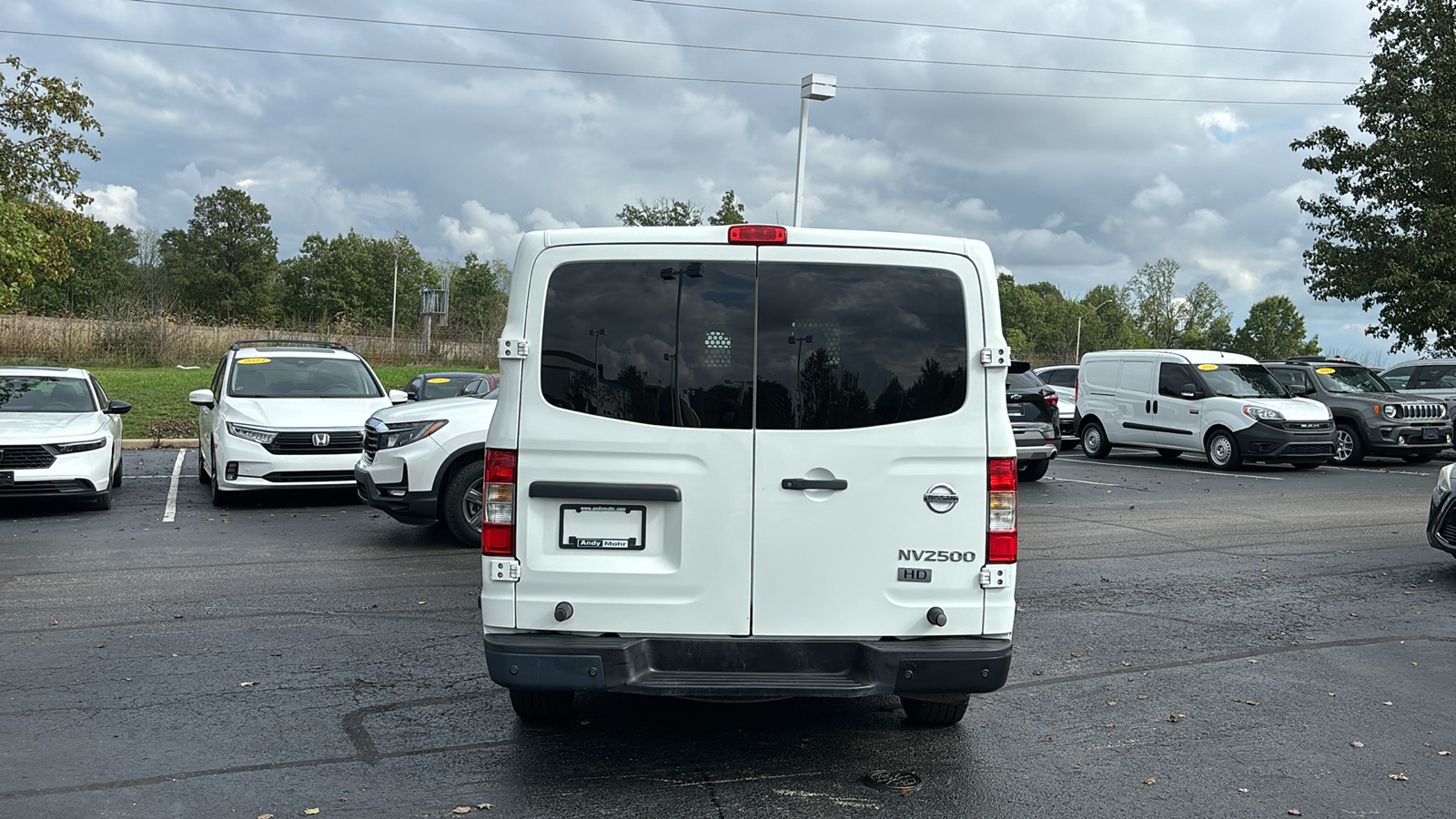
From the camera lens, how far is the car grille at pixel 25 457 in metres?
11.6

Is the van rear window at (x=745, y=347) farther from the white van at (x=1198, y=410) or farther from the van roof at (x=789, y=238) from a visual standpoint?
the white van at (x=1198, y=410)

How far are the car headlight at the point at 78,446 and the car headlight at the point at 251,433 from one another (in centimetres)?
131

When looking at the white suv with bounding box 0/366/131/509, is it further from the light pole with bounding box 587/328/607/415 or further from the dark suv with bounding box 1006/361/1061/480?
the dark suv with bounding box 1006/361/1061/480

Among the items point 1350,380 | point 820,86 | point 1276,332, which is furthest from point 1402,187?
point 1276,332

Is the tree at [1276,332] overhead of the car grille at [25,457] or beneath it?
overhead

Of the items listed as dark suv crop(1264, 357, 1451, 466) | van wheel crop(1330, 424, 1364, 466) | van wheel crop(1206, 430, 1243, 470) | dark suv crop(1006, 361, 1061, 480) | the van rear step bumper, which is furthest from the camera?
van wheel crop(1330, 424, 1364, 466)

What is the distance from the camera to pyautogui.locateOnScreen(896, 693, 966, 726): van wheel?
16.7 ft

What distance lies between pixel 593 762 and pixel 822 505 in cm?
141

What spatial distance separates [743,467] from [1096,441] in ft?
58.6

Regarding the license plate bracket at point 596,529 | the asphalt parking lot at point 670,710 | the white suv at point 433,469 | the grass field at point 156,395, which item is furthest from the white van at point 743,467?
the grass field at point 156,395

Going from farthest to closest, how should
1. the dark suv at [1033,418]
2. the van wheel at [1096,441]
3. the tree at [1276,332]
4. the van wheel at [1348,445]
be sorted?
the tree at [1276,332] → the van wheel at [1096,441] → the van wheel at [1348,445] → the dark suv at [1033,418]

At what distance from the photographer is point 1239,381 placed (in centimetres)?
1914

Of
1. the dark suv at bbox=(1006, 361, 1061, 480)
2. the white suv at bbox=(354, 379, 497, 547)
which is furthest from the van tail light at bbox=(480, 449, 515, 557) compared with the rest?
the dark suv at bbox=(1006, 361, 1061, 480)

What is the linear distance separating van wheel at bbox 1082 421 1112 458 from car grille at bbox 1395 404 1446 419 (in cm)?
474
